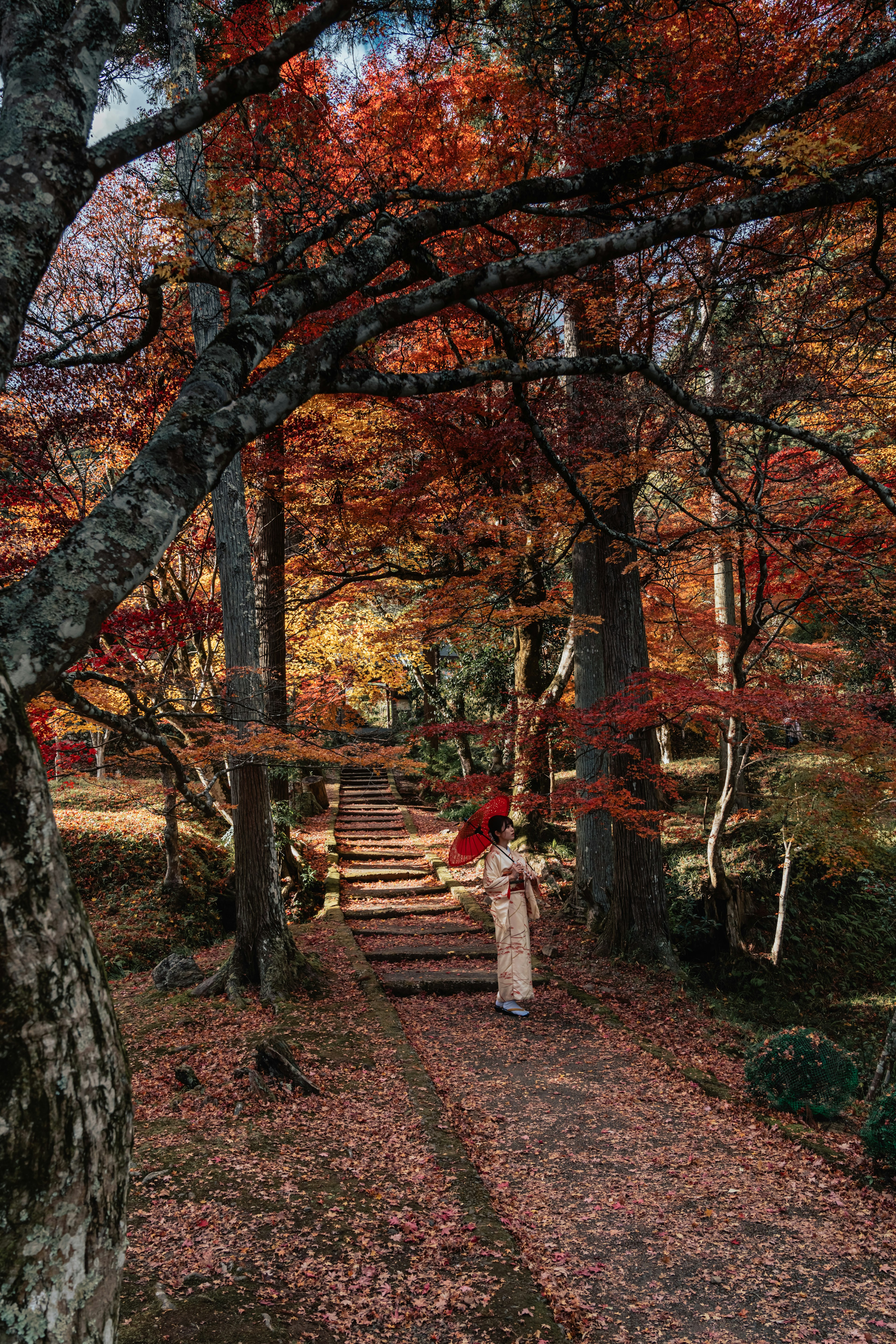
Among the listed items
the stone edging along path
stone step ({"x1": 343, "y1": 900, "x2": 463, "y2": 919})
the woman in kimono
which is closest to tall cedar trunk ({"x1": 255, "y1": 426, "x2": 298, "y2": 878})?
stone step ({"x1": 343, "y1": 900, "x2": 463, "y2": 919})

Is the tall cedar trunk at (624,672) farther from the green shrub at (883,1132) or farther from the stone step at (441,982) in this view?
the green shrub at (883,1132)

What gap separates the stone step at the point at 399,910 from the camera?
10703 mm

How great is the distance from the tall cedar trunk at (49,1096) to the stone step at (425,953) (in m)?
7.54

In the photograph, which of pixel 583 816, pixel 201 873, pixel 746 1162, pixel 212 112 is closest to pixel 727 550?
pixel 583 816

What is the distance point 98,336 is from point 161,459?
5.03 meters

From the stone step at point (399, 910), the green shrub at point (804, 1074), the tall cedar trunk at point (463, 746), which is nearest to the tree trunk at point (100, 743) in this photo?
the stone step at point (399, 910)

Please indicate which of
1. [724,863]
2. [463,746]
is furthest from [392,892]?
[463,746]

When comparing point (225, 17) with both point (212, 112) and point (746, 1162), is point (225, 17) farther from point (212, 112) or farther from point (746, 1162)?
point (746, 1162)

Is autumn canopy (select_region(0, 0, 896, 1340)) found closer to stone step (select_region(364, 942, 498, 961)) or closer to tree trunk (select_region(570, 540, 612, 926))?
tree trunk (select_region(570, 540, 612, 926))

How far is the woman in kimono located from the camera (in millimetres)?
7062

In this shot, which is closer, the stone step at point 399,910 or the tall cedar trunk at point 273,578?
the tall cedar trunk at point 273,578

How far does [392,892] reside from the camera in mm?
11805

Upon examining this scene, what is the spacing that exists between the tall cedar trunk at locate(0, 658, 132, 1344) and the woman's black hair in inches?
223

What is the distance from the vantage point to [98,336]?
6312 millimetres
